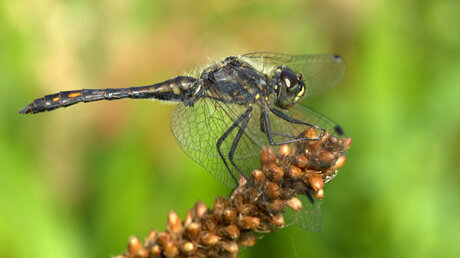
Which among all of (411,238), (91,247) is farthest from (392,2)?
(91,247)

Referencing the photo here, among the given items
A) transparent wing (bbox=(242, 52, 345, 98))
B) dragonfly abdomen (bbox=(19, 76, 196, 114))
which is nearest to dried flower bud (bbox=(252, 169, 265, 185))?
dragonfly abdomen (bbox=(19, 76, 196, 114))

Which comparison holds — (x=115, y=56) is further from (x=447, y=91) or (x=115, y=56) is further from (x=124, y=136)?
(x=447, y=91)

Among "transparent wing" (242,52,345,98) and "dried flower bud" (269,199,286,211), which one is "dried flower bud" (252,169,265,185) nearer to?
"dried flower bud" (269,199,286,211)

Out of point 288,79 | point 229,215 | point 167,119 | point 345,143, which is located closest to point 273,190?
point 229,215

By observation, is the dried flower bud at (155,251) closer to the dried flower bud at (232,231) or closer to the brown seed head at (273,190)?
the dried flower bud at (232,231)

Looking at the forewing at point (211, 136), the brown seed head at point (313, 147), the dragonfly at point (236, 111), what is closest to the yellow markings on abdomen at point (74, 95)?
the dragonfly at point (236, 111)

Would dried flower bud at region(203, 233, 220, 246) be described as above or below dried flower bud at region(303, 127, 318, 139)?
below
